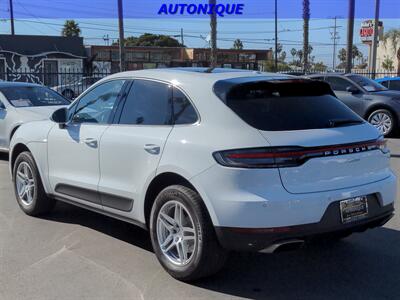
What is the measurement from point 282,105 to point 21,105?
24.3 feet

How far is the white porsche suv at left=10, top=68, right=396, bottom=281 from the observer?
385 cm

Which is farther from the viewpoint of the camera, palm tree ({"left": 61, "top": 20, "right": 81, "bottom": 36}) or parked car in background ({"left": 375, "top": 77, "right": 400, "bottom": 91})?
palm tree ({"left": 61, "top": 20, "right": 81, "bottom": 36})

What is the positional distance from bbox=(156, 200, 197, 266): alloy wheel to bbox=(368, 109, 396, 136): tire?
34.1 feet

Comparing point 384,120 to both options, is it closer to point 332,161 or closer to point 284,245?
point 332,161

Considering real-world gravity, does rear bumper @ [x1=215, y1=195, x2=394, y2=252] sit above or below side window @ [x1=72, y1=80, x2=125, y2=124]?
below

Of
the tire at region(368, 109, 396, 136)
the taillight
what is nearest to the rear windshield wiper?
the taillight

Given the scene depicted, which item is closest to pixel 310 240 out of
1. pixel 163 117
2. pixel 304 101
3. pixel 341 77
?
pixel 304 101

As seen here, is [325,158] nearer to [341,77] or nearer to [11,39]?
[341,77]

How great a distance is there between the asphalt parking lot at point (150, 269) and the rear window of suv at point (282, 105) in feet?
4.04

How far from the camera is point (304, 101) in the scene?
175 inches

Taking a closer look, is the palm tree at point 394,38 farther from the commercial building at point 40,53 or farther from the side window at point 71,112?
the side window at point 71,112

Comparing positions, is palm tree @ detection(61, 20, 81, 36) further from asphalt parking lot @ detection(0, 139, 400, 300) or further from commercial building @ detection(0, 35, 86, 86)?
asphalt parking lot @ detection(0, 139, 400, 300)

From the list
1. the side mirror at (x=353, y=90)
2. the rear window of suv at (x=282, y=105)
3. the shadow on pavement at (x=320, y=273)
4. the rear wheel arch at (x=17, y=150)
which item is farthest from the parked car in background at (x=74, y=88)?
the rear window of suv at (x=282, y=105)

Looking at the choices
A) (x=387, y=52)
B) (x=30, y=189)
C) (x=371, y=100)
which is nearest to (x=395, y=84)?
(x=371, y=100)
